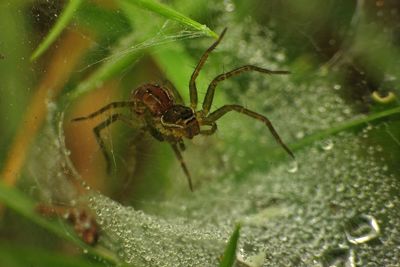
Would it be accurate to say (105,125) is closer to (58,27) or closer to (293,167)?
(58,27)

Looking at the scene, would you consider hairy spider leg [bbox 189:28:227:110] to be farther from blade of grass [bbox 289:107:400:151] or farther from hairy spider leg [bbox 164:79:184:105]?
blade of grass [bbox 289:107:400:151]

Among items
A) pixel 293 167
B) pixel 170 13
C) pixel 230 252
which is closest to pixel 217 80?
pixel 170 13

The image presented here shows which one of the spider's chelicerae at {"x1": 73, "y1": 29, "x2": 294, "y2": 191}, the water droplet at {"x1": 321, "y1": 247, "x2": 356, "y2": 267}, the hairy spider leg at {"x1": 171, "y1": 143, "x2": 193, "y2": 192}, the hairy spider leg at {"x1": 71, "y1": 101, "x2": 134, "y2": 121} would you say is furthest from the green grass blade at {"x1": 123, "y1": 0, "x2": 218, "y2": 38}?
the water droplet at {"x1": 321, "y1": 247, "x2": 356, "y2": 267}

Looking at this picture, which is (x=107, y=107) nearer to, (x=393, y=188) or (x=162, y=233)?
(x=162, y=233)

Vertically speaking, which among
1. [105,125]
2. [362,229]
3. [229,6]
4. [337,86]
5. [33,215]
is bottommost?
[33,215]

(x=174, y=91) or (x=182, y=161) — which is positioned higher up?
(x=174, y=91)
